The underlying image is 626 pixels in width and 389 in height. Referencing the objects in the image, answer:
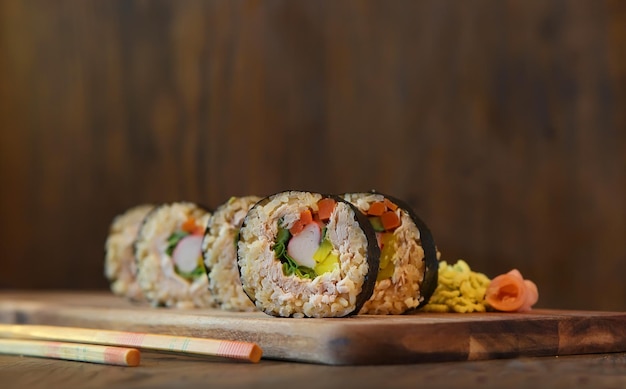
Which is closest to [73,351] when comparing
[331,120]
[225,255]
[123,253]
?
[225,255]

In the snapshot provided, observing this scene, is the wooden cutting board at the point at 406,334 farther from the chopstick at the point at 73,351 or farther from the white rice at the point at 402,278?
the chopstick at the point at 73,351

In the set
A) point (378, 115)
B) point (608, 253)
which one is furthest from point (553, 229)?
point (378, 115)

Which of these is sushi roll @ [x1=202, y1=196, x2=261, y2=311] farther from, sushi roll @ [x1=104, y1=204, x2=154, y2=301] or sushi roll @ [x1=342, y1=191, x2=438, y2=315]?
sushi roll @ [x1=104, y1=204, x2=154, y2=301]

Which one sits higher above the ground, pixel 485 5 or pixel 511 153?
pixel 485 5

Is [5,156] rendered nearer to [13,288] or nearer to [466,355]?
[13,288]

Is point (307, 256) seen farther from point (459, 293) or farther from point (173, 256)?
point (173, 256)

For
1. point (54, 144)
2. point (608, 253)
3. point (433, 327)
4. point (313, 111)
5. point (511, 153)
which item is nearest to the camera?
point (433, 327)

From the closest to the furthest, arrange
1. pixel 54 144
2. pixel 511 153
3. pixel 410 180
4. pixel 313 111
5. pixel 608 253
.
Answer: pixel 608 253
pixel 511 153
pixel 410 180
pixel 313 111
pixel 54 144

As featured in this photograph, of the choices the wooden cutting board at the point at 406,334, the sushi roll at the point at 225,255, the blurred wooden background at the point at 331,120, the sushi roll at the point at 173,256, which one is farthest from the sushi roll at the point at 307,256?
the blurred wooden background at the point at 331,120
